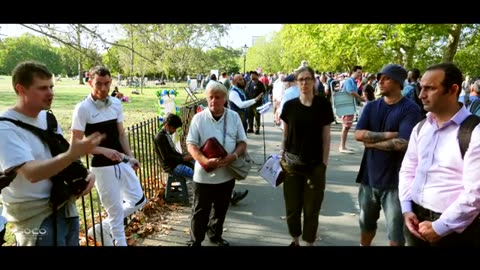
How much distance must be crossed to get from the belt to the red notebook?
166 centimetres

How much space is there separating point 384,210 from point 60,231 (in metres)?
2.46

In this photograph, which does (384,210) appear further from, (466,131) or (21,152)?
(21,152)

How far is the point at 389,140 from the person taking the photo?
2936mm

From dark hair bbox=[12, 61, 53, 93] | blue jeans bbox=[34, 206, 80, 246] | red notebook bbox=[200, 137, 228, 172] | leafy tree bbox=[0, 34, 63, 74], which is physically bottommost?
blue jeans bbox=[34, 206, 80, 246]

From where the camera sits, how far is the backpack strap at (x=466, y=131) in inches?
85.3

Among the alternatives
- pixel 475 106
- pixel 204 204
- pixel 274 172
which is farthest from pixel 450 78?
pixel 475 106

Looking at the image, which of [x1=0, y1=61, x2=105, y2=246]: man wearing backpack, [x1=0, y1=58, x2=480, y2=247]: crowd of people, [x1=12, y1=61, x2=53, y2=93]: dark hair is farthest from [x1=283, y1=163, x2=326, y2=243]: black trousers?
[x1=12, y1=61, x2=53, y2=93]: dark hair

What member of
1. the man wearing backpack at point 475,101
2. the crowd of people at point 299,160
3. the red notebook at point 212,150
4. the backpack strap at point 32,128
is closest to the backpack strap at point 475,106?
the man wearing backpack at point 475,101

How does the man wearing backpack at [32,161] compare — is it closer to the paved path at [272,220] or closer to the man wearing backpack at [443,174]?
the paved path at [272,220]

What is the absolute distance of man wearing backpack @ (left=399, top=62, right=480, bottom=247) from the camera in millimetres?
2146

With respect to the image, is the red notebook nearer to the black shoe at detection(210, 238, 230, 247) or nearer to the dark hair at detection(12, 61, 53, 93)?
the black shoe at detection(210, 238, 230, 247)

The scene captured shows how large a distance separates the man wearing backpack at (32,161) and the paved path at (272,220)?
1.73 m
